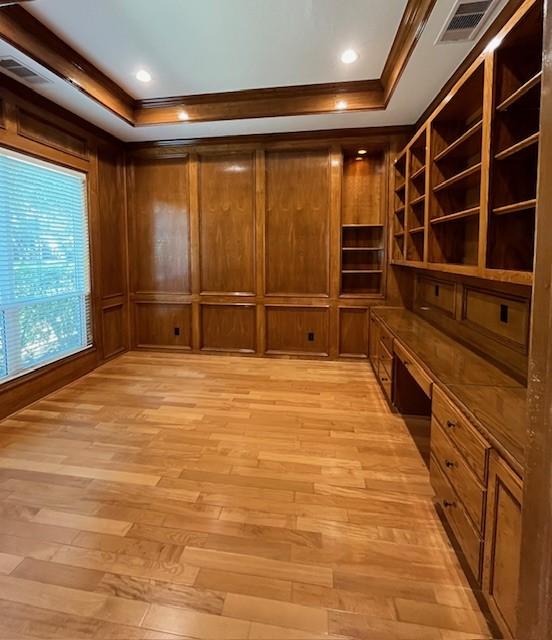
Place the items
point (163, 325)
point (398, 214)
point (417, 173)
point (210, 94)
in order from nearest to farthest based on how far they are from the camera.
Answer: point (417, 173)
point (210, 94)
point (398, 214)
point (163, 325)

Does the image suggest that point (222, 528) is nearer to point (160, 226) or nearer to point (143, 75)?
point (143, 75)

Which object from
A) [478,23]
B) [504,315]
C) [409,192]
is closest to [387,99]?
[409,192]

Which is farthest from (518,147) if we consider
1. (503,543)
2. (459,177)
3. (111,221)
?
(111,221)

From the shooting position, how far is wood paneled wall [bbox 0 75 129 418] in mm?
3295

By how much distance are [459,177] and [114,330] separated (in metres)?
4.29

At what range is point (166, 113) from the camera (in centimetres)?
416

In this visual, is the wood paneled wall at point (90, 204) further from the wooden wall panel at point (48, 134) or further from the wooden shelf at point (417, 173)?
the wooden shelf at point (417, 173)

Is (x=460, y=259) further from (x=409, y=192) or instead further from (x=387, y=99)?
(x=387, y=99)

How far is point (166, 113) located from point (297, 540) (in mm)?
4219

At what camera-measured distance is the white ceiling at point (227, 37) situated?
8.42 ft

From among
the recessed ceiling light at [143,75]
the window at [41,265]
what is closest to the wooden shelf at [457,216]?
the recessed ceiling light at [143,75]

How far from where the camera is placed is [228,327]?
17.0 feet

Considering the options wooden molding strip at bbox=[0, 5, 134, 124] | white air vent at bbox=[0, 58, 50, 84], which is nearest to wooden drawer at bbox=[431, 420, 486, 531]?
wooden molding strip at bbox=[0, 5, 134, 124]

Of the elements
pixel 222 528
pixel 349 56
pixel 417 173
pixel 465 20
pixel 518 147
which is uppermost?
pixel 349 56
